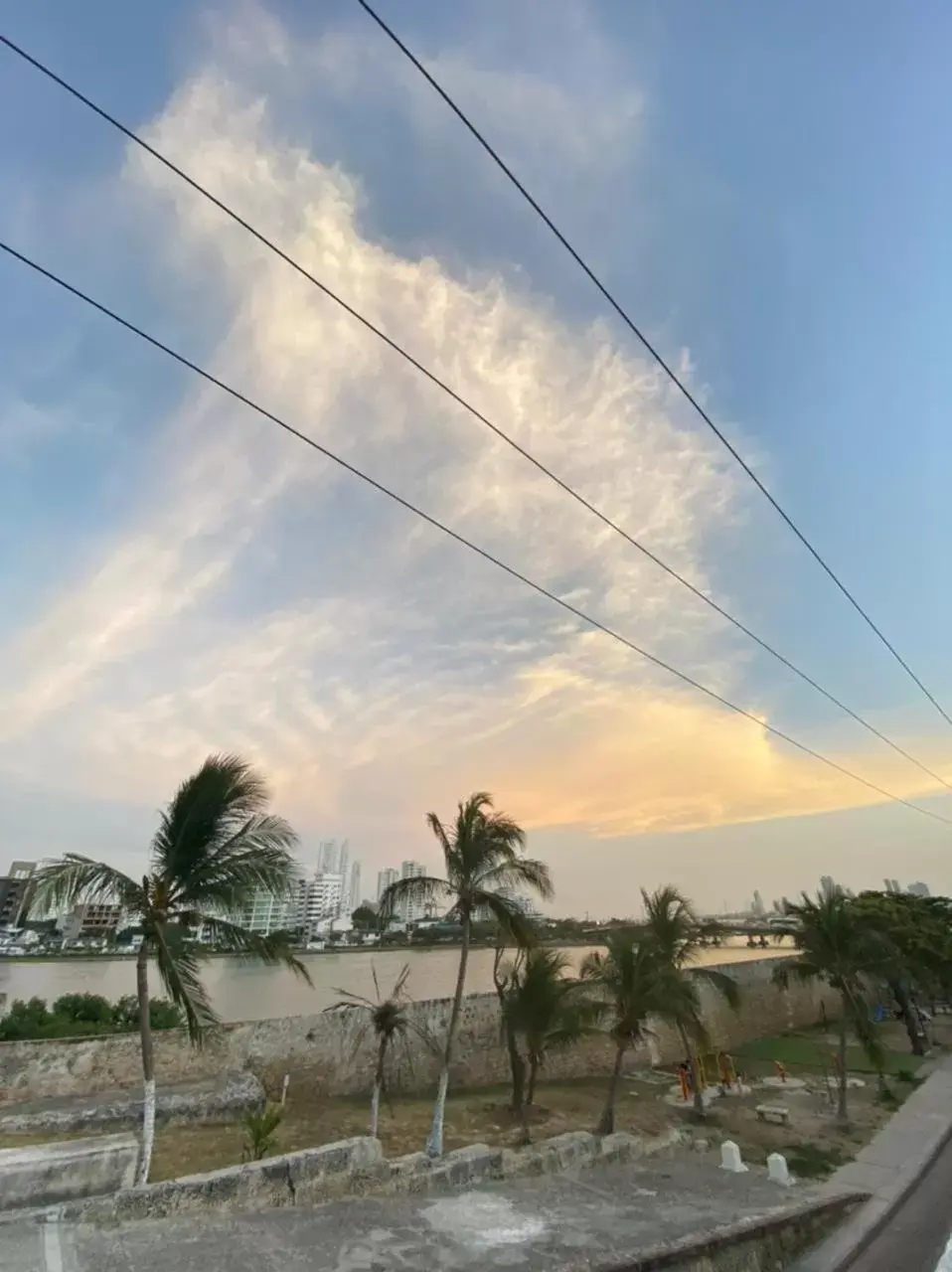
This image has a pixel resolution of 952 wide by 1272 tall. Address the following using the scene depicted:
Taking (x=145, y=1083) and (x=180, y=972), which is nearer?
(x=145, y=1083)

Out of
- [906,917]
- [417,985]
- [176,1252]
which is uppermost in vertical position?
[906,917]

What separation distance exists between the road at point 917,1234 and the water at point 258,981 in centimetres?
1710

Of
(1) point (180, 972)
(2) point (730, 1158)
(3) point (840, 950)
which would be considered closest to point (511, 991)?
(2) point (730, 1158)

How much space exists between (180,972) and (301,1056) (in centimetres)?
524

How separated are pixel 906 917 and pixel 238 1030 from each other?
79.7 ft

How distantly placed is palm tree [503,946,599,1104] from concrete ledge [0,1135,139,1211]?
261 inches

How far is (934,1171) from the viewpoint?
9.70m

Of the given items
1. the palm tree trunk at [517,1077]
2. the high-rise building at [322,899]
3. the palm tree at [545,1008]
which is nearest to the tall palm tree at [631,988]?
the palm tree at [545,1008]

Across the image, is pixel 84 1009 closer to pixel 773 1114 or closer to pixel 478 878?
pixel 478 878

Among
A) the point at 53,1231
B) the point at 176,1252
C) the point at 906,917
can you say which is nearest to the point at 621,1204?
the point at 176,1252

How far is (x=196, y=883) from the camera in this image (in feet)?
27.7

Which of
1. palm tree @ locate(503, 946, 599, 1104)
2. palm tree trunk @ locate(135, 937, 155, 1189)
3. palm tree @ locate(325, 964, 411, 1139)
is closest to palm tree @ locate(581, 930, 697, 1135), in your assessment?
palm tree @ locate(503, 946, 599, 1104)

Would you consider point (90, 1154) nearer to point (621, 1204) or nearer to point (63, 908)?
point (63, 908)

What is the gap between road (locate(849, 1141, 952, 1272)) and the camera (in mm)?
6574
